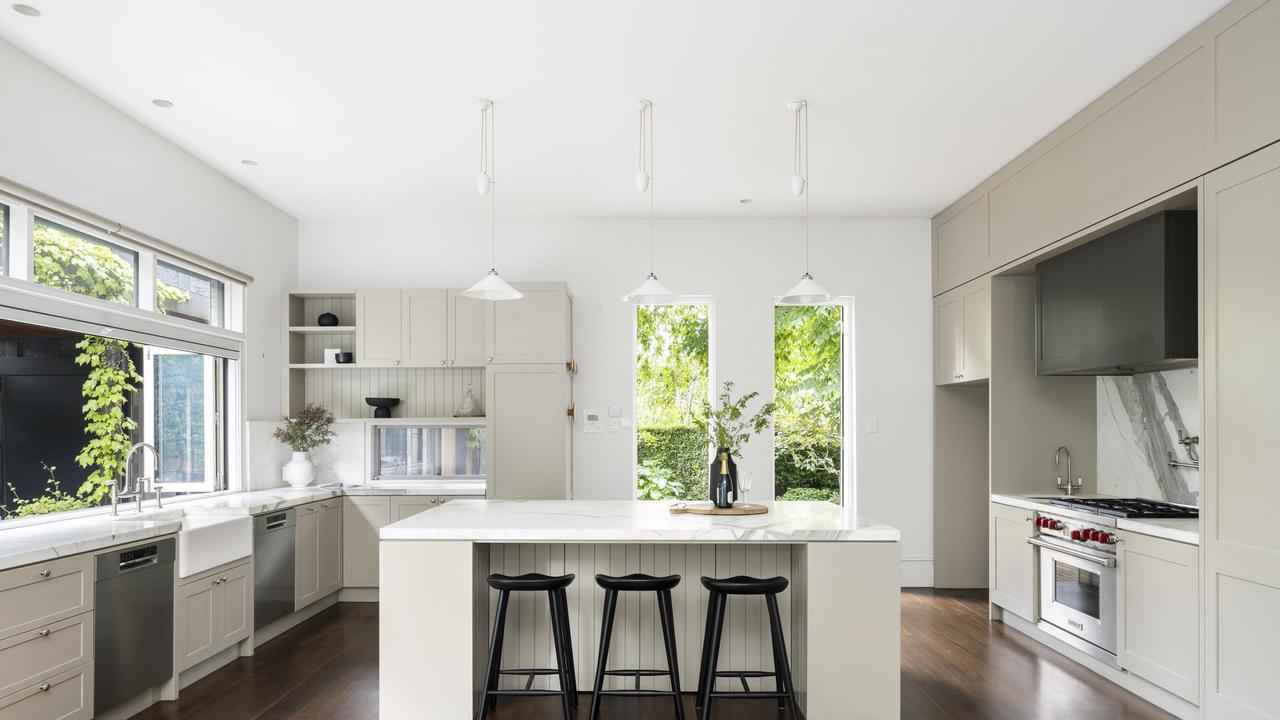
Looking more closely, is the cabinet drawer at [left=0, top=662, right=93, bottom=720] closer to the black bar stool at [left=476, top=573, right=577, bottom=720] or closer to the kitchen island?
the kitchen island

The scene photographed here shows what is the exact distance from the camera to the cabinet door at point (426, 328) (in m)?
5.92

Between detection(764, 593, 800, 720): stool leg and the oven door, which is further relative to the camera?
the oven door

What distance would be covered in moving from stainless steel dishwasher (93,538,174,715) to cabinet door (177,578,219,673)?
0.09 metres

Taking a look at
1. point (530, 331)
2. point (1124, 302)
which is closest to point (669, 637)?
point (1124, 302)

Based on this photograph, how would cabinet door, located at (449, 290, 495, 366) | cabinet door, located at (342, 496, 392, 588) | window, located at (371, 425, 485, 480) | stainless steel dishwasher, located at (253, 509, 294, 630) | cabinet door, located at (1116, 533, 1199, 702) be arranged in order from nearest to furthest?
cabinet door, located at (1116, 533, 1199, 702) → stainless steel dishwasher, located at (253, 509, 294, 630) → cabinet door, located at (342, 496, 392, 588) → cabinet door, located at (449, 290, 495, 366) → window, located at (371, 425, 485, 480)

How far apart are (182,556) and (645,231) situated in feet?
13.3

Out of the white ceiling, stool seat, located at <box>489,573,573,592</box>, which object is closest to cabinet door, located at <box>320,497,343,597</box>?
the white ceiling

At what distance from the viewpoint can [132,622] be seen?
136 inches

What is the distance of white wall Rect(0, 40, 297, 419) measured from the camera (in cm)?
348

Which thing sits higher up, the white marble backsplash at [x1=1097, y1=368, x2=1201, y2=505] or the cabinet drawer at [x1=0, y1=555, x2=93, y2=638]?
the white marble backsplash at [x1=1097, y1=368, x2=1201, y2=505]

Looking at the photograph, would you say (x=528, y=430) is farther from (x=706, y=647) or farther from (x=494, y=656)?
(x=706, y=647)

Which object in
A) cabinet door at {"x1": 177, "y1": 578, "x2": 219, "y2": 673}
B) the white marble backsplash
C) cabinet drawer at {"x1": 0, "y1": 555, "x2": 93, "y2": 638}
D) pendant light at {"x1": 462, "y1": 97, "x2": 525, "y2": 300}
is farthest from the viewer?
the white marble backsplash

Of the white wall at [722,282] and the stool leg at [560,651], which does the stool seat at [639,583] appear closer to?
the stool leg at [560,651]

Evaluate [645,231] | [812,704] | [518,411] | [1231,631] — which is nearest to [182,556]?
[518,411]
